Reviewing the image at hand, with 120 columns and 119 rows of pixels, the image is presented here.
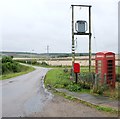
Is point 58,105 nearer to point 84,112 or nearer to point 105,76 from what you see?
point 84,112

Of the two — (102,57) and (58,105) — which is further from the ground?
(102,57)

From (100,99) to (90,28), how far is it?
10.8m

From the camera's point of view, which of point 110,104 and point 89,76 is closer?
point 110,104

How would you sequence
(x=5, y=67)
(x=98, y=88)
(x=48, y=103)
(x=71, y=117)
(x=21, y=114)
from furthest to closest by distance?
(x=5, y=67), (x=98, y=88), (x=48, y=103), (x=21, y=114), (x=71, y=117)

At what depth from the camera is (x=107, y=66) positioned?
15.5 m

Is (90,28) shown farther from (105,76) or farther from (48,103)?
(48,103)

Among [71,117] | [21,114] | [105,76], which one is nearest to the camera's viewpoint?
[71,117]

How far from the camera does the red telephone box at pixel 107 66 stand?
15343mm

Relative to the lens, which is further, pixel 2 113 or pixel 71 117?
pixel 2 113

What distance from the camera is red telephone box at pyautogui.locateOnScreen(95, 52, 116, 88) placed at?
50.3ft

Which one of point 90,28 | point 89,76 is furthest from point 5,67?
point 89,76

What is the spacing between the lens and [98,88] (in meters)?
13.8

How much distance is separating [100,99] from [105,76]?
9.50 feet

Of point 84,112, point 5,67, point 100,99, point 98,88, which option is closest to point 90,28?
point 98,88
